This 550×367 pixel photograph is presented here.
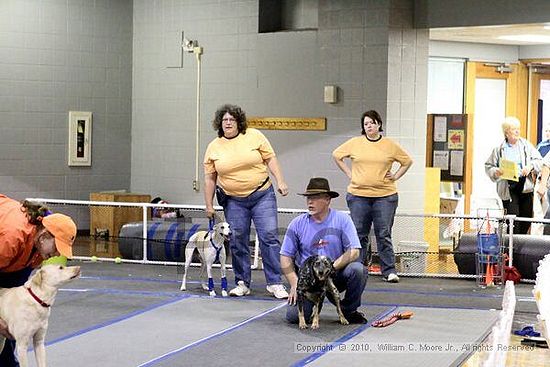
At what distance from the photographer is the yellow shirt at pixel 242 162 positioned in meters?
7.95

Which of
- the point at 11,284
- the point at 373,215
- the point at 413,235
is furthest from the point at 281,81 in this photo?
the point at 11,284

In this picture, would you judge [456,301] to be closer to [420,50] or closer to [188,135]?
[420,50]

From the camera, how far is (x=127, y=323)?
6922 mm

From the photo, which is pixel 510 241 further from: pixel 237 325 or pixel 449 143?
pixel 449 143

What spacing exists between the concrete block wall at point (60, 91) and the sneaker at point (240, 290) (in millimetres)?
4699

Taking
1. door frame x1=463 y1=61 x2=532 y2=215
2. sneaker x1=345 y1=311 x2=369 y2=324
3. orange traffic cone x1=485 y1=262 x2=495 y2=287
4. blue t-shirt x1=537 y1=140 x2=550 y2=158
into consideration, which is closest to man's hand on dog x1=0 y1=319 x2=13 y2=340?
sneaker x1=345 y1=311 x2=369 y2=324

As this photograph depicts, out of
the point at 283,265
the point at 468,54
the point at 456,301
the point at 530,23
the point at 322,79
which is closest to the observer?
the point at 283,265

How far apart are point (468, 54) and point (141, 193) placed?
4642 mm

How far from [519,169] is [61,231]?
22.5 feet

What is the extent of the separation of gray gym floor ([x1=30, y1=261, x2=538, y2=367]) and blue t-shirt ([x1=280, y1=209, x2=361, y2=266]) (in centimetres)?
49

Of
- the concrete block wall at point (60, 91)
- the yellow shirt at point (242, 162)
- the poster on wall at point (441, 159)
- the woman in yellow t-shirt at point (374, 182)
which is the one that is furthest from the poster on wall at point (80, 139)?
the yellow shirt at point (242, 162)

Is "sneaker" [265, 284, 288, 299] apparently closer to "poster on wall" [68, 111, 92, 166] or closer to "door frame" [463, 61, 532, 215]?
"poster on wall" [68, 111, 92, 166]

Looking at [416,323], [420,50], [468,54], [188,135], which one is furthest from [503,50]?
[416,323]

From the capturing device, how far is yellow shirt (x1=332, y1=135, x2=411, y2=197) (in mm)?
8742
